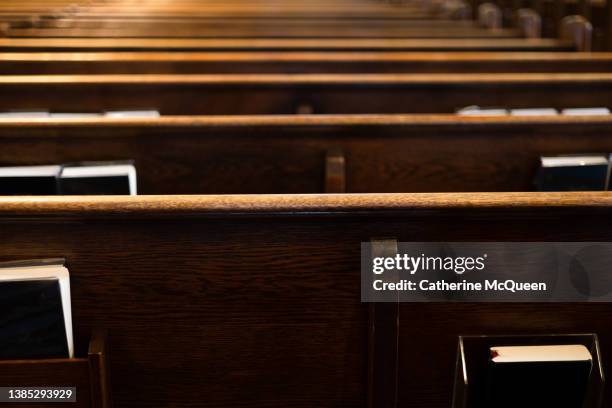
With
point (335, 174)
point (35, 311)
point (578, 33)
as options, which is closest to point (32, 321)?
point (35, 311)

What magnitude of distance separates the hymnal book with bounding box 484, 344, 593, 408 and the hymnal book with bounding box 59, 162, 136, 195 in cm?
64

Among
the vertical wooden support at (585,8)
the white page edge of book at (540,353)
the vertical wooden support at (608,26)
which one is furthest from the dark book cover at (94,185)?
the vertical wooden support at (585,8)

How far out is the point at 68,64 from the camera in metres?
1.74

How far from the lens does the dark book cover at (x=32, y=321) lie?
79 centimetres

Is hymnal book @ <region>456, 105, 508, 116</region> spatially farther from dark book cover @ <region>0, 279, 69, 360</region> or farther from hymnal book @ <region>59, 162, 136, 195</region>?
dark book cover @ <region>0, 279, 69, 360</region>

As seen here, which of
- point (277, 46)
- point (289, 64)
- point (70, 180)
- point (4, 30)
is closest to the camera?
point (70, 180)

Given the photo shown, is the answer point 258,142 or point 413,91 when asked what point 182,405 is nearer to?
point 258,142

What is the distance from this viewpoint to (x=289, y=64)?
174 centimetres

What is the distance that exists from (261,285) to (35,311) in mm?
265

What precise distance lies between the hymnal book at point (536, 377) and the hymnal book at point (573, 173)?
46 centimetres

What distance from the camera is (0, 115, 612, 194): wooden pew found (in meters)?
1.24

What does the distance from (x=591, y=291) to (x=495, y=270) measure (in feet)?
0.42

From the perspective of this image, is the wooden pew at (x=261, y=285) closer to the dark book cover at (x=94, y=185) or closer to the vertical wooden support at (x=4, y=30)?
the dark book cover at (x=94, y=185)

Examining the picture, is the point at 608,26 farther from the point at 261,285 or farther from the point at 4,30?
the point at 261,285
